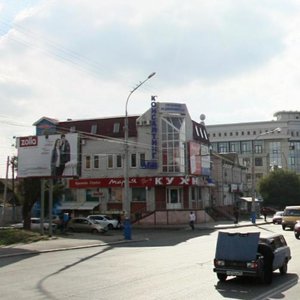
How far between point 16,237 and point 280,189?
6458 cm

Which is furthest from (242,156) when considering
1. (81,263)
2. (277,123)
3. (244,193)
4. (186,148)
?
(81,263)

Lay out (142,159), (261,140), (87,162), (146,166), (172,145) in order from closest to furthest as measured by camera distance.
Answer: (146,166) → (172,145) → (142,159) → (87,162) → (261,140)

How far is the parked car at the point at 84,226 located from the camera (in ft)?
136

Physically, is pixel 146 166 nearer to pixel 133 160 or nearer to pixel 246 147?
pixel 133 160

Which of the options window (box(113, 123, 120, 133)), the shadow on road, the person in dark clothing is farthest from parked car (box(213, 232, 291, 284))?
window (box(113, 123, 120, 133))

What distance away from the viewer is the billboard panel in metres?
37.2

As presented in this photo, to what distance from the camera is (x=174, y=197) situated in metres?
56.6

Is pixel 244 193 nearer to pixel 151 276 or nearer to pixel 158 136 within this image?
pixel 158 136

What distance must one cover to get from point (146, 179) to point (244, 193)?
36.3 metres

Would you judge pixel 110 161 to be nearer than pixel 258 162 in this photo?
Yes

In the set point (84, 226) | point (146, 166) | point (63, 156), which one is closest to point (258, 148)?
point (146, 166)

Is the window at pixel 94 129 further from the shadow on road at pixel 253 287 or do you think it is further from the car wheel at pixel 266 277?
the car wheel at pixel 266 277

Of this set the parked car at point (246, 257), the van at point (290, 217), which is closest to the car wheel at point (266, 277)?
the parked car at point (246, 257)

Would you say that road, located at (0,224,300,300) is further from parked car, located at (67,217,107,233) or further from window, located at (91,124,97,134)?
window, located at (91,124,97,134)
